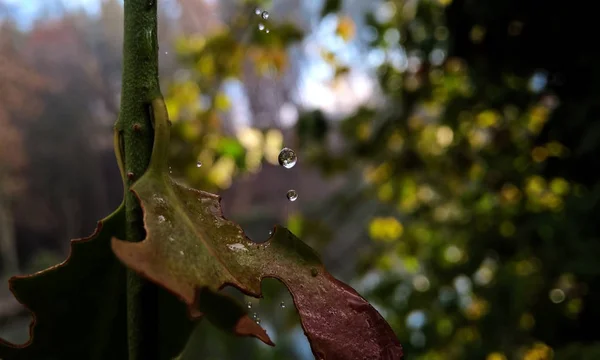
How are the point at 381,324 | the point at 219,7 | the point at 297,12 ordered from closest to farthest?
the point at 381,324
the point at 219,7
the point at 297,12

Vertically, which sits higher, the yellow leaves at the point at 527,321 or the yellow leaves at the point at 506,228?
the yellow leaves at the point at 506,228

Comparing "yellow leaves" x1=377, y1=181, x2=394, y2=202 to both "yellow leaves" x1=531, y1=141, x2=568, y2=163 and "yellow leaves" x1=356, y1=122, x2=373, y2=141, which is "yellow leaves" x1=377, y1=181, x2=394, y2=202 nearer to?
"yellow leaves" x1=356, y1=122, x2=373, y2=141

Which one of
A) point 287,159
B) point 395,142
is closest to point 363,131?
point 395,142

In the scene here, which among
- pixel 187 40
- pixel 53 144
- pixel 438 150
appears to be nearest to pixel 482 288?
pixel 438 150

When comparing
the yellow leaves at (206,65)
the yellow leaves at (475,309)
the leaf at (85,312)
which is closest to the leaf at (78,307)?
the leaf at (85,312)

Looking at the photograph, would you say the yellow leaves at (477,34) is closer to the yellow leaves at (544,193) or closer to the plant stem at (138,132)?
the yellow leaves at (544,193)

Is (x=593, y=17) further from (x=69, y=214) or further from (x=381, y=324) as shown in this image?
(x=69, y=214)
